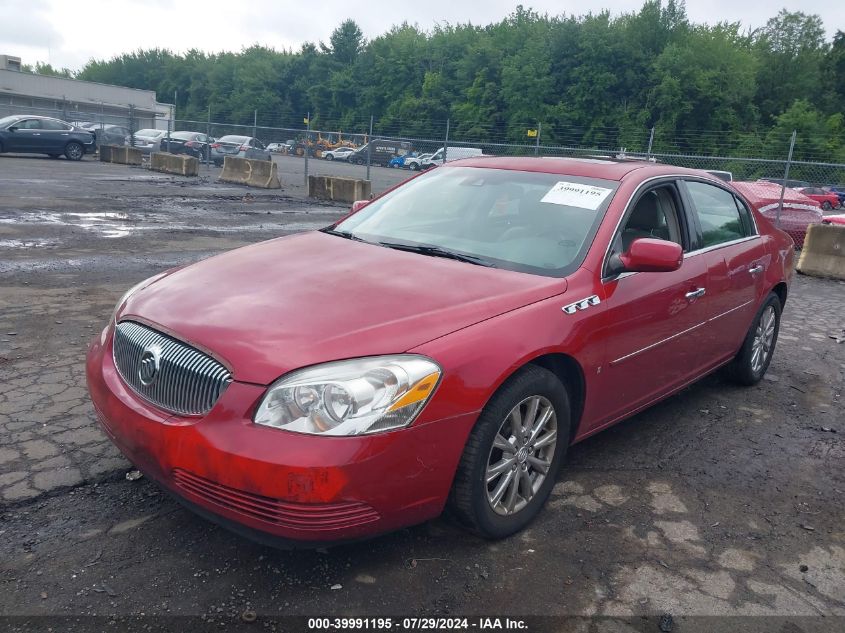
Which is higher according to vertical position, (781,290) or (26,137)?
(26,137)

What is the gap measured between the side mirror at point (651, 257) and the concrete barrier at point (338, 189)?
1435cm

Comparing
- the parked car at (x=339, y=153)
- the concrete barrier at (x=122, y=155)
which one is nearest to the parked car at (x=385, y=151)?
the parked car at (x=339, y=153)

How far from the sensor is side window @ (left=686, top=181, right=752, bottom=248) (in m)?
4.50

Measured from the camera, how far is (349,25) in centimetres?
9350

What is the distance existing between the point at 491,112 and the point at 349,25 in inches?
1573

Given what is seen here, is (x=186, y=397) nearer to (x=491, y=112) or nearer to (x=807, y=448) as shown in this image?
(x=807, y=448)

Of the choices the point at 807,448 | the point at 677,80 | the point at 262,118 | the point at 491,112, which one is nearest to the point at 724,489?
the point at 807,448

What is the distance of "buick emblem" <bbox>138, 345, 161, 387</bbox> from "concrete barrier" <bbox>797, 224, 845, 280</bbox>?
418 inches

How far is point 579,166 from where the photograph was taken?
13.6ft

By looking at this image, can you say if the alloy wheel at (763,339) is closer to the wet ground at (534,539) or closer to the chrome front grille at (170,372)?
the wet ground at (534,539)

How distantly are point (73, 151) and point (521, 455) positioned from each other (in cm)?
2748

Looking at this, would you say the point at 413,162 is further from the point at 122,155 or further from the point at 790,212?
the point at 790,212

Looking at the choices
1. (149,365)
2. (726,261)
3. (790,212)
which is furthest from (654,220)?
(790,212)

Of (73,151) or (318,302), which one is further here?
(73,151)
